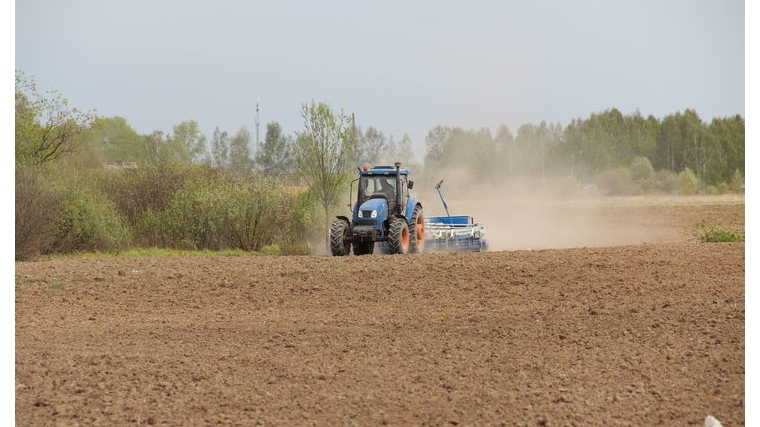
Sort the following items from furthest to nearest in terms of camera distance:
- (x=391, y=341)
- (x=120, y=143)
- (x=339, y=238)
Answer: (x=120, y=143), (x=339, y=238), (x=391, y=341)

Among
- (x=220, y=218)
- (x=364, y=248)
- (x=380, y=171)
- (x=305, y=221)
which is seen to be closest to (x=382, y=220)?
(x=364, y=248)

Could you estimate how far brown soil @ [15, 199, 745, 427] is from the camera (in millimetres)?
7805

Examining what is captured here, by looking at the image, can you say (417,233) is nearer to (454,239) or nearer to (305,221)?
(454,239)

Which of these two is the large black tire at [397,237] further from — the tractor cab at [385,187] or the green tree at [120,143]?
the green tree at [120,143]

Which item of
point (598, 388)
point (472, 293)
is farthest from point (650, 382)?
point (472, 293)

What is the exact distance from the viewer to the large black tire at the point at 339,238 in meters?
19.6

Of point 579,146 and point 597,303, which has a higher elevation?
point 579,146

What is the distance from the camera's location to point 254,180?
2747 centimetres

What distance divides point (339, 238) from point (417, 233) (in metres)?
1.97

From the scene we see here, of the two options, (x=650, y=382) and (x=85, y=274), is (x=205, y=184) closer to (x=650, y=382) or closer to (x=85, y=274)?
(x=85, y=274)

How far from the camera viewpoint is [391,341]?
34.2 ft

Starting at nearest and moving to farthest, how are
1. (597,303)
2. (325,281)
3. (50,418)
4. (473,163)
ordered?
1. (50,418)
2. (597,303)
3. (325,281)
4. (473,163)

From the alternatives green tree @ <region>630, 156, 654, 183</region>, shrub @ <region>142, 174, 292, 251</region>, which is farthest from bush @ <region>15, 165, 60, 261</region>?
green tree @ <region>630, 156, 654, 183</region>

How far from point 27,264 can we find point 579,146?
51.5 m
